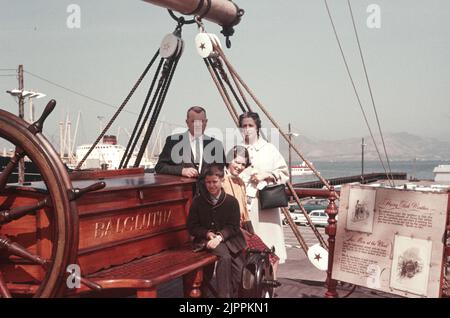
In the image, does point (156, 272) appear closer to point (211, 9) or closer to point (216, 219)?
point (216, 219)

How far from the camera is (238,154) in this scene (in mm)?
3766

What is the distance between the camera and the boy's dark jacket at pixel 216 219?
3.38 metres

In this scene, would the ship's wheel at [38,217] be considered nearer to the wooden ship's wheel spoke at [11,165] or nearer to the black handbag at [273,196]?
the wooden ship's wheel spoke at [11,165]

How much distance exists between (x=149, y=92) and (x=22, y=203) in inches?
119

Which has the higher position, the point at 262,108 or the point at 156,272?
the point at 262,108

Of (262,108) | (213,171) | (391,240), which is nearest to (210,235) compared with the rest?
(213,171)

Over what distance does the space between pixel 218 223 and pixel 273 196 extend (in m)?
0.75

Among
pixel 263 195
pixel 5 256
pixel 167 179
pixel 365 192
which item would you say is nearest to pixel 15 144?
pixel 5 256

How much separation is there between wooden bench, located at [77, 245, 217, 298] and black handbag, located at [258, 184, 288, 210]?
0.82m

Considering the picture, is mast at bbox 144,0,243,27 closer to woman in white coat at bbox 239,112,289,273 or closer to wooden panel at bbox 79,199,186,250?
woman in white coat at bbox 239,112,289,273

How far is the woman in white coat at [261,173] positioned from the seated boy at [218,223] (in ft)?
2.15

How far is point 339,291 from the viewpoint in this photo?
13.9 feet

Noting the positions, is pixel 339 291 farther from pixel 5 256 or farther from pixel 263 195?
pixel 5 256

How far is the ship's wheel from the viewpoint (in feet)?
7.72
